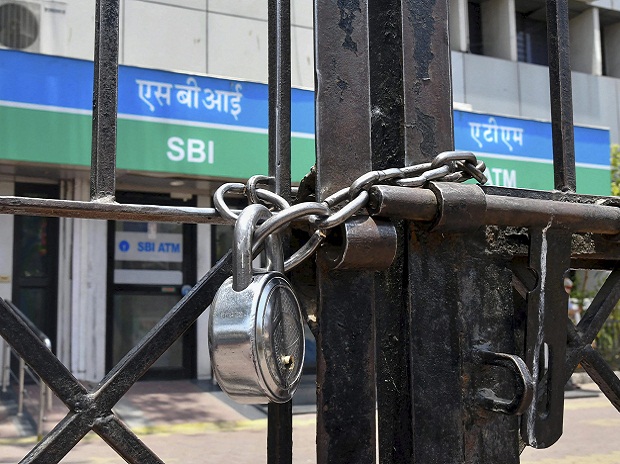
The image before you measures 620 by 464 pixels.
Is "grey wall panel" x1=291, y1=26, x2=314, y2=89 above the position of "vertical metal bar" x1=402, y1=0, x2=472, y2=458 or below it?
above

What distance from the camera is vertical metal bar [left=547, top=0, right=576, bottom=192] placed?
1.62 m

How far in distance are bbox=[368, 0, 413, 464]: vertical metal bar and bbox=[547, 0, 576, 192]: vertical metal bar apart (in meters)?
0.51

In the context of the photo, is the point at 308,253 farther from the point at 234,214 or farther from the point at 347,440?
the point at 347,440

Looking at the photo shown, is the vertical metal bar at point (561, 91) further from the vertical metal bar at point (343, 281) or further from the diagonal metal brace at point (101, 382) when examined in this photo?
the diagonal metal brace at point (101, 382)

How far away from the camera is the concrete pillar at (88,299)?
9.59m

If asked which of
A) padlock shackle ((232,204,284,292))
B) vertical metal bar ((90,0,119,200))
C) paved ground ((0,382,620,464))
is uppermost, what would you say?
vertical metal bar ((90,0,119,200))

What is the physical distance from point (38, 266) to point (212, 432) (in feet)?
13.0

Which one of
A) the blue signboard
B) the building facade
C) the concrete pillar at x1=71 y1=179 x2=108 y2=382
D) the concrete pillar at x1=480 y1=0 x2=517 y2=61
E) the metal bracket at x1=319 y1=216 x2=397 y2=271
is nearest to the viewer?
the metal bracket at x1=319 y1=216 x2=397 y2=271

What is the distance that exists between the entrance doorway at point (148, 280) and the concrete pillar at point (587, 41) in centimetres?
867

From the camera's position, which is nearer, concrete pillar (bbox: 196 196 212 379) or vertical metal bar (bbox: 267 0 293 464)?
vertical metal bar (bbox: 267 0 293 464)

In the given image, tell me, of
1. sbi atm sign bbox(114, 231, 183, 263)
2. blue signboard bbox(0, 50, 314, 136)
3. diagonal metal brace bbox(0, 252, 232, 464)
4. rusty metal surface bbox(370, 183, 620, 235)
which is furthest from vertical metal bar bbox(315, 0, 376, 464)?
sbi atm sign bbox(114, 231, 183, 263)

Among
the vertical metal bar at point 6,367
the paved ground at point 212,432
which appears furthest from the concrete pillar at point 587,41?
the vertical metal bar at point 6,367

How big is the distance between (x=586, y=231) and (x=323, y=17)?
0.65m

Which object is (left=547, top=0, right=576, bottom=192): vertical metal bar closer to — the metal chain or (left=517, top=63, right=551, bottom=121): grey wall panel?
the metal chain
